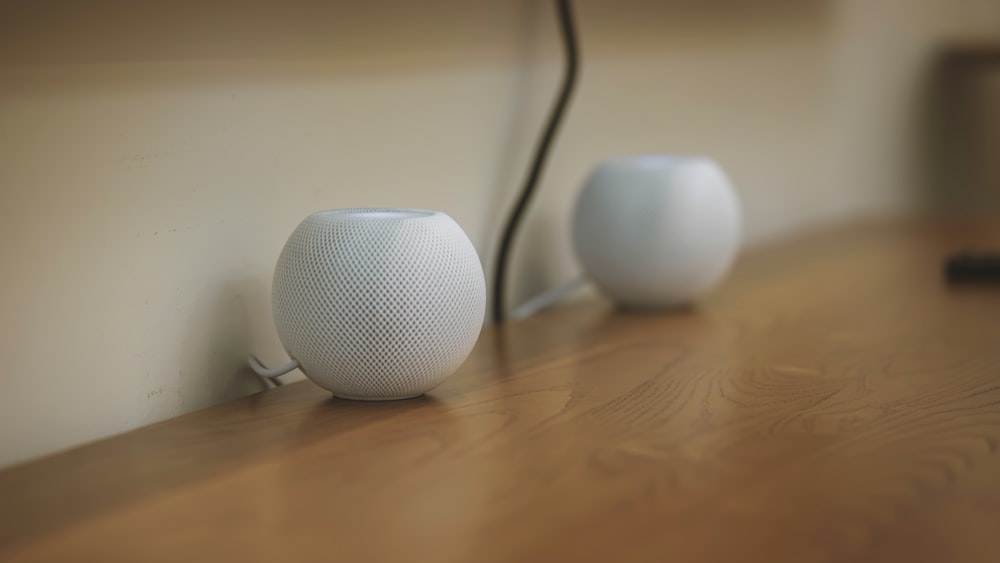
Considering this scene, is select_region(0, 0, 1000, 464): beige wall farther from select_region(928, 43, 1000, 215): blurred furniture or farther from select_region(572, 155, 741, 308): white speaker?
select_region(928, 43, 1000, 215): blurred furniture

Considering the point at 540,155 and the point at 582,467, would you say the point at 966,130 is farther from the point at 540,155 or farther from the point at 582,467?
the point at 582,467

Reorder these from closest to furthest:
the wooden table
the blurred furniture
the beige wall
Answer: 1. the wooden table
2. the beige wall
3. the blurred furniture

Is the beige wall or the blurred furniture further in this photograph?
the blurred furniture

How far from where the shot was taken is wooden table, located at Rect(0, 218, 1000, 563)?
0.55 meters

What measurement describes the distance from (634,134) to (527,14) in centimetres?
28

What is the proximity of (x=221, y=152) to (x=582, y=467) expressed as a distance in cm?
34

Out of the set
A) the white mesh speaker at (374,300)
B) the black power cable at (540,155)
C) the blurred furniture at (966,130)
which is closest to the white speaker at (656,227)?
the black power cable at (540,155)

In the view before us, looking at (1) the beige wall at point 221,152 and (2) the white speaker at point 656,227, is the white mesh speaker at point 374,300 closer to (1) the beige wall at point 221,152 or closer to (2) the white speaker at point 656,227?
(1) the beige wall at point 221,152

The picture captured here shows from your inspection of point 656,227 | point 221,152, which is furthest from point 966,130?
point 221,152

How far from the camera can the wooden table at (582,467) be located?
1.79 feet

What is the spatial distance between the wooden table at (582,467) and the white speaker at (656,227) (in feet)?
0.40

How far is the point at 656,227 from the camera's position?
1.12 m

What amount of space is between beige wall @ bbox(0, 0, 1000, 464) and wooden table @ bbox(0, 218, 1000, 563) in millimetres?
55

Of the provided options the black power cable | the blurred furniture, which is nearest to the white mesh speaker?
the black power cable
